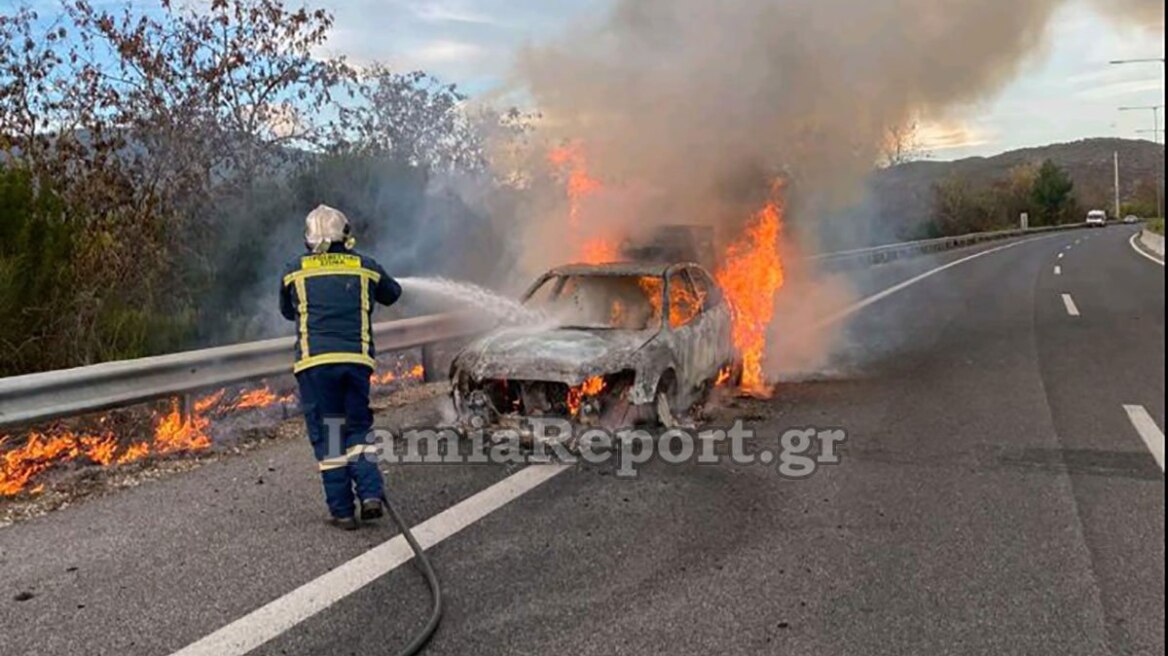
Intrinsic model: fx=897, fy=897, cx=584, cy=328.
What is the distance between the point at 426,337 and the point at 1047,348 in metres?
7.09

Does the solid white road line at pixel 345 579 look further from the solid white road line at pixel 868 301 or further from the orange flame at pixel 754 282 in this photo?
the solid white road line at pixel 868 301

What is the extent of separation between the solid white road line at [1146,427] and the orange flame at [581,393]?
11.3 ft

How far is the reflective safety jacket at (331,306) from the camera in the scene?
15.5 ft

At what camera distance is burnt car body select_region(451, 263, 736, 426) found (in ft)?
19.7

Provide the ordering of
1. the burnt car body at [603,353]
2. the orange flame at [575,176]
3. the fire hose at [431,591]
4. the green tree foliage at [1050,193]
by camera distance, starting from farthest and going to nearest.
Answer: the green tree foliage at [1050,193] → the orange flame at [575,176] → the burnt car body at [603,353] → the fire hose at [431,591]

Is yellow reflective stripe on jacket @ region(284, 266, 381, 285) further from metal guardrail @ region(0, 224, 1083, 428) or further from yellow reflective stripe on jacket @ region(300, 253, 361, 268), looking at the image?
metal guardrail @ region(0, 224, 1083, 428)

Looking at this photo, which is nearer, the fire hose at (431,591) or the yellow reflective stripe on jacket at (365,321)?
the fire hose at (431,591)

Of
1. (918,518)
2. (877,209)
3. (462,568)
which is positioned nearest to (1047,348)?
(918,518)

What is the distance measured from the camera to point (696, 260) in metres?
10.3

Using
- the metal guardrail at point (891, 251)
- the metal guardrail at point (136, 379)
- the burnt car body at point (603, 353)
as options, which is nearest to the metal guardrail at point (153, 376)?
the metal guardrail at point (136, 379)

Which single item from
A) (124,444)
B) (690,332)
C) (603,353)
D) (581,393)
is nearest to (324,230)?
(581,393)

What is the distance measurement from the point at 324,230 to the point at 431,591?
2.04m

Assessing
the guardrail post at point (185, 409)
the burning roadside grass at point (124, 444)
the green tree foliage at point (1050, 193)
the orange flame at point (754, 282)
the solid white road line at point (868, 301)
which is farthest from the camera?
the green tree foliage at point (1050, 193)

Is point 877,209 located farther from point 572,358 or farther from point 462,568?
point 462,568
